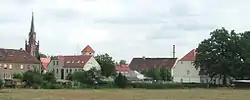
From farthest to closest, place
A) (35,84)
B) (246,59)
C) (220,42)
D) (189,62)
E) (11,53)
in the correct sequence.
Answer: (189,62) → (11,53) → (220,42) → (246,59) → (35,84)

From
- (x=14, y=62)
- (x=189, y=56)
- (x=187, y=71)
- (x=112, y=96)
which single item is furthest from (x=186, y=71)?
(x=112, y=96)

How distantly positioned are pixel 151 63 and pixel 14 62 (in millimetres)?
59886

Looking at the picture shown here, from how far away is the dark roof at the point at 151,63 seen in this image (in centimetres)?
16575

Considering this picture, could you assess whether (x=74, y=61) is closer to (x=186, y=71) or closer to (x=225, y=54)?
(x=186, y=71)

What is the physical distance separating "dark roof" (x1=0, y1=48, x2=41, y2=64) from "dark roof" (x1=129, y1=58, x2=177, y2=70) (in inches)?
1920

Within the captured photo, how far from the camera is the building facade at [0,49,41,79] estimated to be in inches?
5032

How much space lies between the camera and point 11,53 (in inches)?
5226

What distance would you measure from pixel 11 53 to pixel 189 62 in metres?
51.5

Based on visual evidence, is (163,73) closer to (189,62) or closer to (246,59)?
(189,62)

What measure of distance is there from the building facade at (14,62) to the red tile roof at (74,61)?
345 inches

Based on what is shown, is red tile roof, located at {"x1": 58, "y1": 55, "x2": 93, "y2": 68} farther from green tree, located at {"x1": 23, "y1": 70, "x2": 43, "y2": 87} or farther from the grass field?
the grass field

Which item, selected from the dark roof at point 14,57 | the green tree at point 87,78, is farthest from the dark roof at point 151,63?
the green tree at point 87,78

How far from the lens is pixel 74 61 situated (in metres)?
143

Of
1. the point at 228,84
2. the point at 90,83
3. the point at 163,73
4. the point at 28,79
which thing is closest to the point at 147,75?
the point at 163,73
